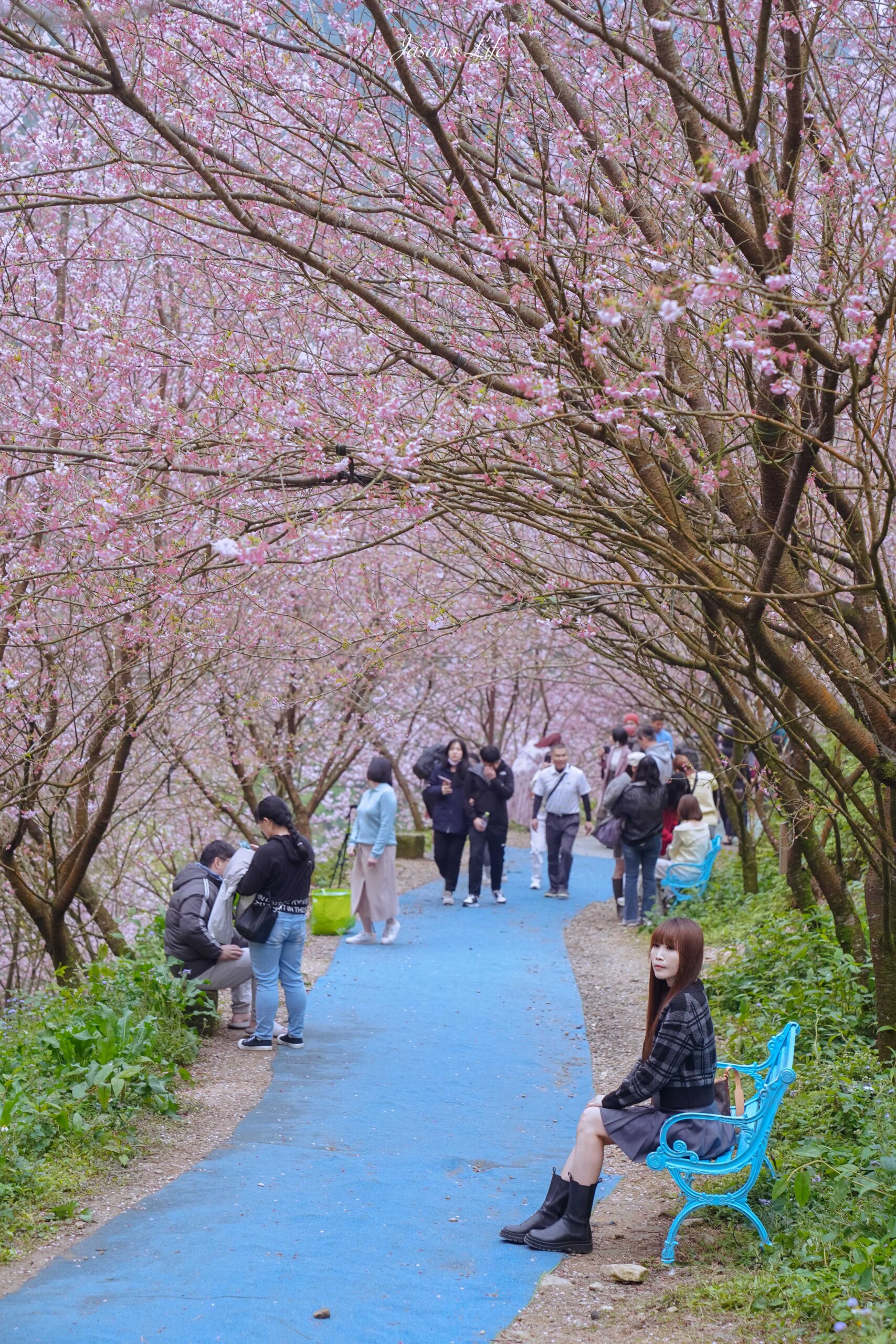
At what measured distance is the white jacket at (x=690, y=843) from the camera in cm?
1185

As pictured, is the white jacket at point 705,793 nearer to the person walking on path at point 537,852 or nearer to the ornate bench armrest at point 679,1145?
the person walking on path at point 537,852

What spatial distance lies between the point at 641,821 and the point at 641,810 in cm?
12

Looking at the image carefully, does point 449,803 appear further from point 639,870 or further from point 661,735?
point 661,735

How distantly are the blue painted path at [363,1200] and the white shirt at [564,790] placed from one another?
4812mm

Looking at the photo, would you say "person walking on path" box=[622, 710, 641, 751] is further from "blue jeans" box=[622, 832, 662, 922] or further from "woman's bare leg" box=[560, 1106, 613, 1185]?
"woman's bare leg" box=[560, 1106, 613, 1185]

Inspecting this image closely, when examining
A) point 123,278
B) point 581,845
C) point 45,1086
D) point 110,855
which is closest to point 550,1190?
point 45,1086

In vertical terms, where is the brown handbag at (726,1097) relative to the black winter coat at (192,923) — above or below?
below

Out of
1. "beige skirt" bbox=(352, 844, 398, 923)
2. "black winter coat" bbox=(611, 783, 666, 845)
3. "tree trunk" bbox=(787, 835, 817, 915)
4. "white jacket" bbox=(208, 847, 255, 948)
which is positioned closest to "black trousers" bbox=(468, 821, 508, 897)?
"black winter coat" bbox=(611, 783, 666, 845)

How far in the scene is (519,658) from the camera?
1761cm

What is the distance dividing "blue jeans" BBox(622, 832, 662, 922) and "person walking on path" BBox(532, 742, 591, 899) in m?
1.61

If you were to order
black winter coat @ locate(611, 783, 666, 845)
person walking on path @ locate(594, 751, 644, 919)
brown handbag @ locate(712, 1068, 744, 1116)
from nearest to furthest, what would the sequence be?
brown handbag @ locate(712, 1068, 744, 1116) < black winter coat @ locate(611, 783, 666, 845) < person walking on path @ locate(594, 751, 644, 919)

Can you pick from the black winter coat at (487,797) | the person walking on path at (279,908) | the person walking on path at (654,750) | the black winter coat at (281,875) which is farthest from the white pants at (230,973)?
the black winter coat at (487,797)

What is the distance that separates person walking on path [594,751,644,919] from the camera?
41.1ft

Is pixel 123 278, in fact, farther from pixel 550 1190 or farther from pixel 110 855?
pixel 550 1190
